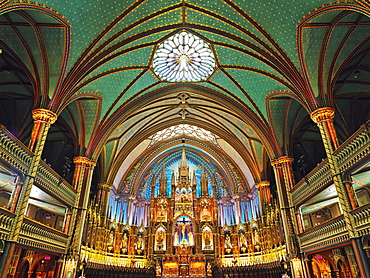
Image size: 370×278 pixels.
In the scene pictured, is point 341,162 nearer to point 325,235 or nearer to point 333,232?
point 333,232

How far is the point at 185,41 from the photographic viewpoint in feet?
56.4

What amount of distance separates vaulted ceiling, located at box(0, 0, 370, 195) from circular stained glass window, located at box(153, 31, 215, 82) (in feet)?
1.94

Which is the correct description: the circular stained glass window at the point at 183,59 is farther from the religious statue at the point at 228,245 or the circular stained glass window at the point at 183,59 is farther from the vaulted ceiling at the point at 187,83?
the religious statue at the point at 228,245

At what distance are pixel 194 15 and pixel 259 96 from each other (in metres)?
6.77

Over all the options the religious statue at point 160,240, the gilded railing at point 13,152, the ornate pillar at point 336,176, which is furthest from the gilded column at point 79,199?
the ornate pillar at point 336,176

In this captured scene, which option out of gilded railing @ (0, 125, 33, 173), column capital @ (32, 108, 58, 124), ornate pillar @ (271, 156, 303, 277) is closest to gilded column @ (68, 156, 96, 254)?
column capital @ (32, 108, 58, 124)

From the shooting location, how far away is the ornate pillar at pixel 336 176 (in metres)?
10.0

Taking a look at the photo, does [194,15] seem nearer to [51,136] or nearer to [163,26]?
[163,26]

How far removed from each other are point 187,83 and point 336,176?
12.5m

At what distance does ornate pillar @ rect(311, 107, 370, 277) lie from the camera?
10.0 metres

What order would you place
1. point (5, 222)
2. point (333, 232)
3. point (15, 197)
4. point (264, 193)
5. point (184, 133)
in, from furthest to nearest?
point (184, 133) < point (264, 193) < point (333, 232) < point (15, 197) < point (5, 222)

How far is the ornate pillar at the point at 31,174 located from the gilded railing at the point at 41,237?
2.24 ft

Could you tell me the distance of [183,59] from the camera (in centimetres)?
1852

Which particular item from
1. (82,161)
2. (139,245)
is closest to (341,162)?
(82,161)
